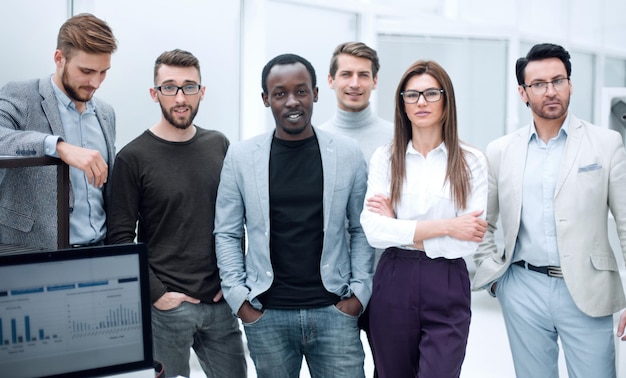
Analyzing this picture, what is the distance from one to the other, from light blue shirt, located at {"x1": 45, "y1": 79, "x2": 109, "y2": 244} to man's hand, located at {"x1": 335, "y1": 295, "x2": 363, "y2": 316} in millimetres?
808

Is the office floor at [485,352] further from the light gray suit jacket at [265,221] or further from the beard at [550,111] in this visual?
the beard at [550,111]

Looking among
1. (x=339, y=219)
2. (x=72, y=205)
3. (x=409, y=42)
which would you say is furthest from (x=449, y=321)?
(x=409, y=42)

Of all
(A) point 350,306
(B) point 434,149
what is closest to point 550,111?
(B) point 434,149

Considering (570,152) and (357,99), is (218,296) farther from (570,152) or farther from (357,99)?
(570,152)

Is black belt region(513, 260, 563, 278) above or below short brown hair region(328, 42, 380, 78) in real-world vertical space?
below

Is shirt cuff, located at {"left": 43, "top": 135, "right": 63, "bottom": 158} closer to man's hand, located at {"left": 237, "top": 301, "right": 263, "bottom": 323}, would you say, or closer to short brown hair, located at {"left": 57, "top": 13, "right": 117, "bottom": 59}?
short brown hair, located at {"left": 57, "top": 13, "right": 117, "bottom": 59}

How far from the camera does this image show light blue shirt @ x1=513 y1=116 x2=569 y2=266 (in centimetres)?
226

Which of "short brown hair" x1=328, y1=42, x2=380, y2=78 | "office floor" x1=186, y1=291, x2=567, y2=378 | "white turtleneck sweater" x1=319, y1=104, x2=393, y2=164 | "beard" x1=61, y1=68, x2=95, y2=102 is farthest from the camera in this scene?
"office floor" x1=186, y1=291, x2=567, y2=378

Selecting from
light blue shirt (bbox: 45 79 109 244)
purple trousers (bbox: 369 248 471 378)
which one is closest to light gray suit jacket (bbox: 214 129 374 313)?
purple trousers (bbox: 369 248 471 378)

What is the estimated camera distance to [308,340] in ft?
7.00

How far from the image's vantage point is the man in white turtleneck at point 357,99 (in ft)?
8.63

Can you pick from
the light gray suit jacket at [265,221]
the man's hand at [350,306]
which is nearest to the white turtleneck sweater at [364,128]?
the light gray suit jacket at [265,221]

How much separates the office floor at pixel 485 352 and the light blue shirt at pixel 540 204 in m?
1.78

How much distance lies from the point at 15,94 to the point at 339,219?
1.07 meters
